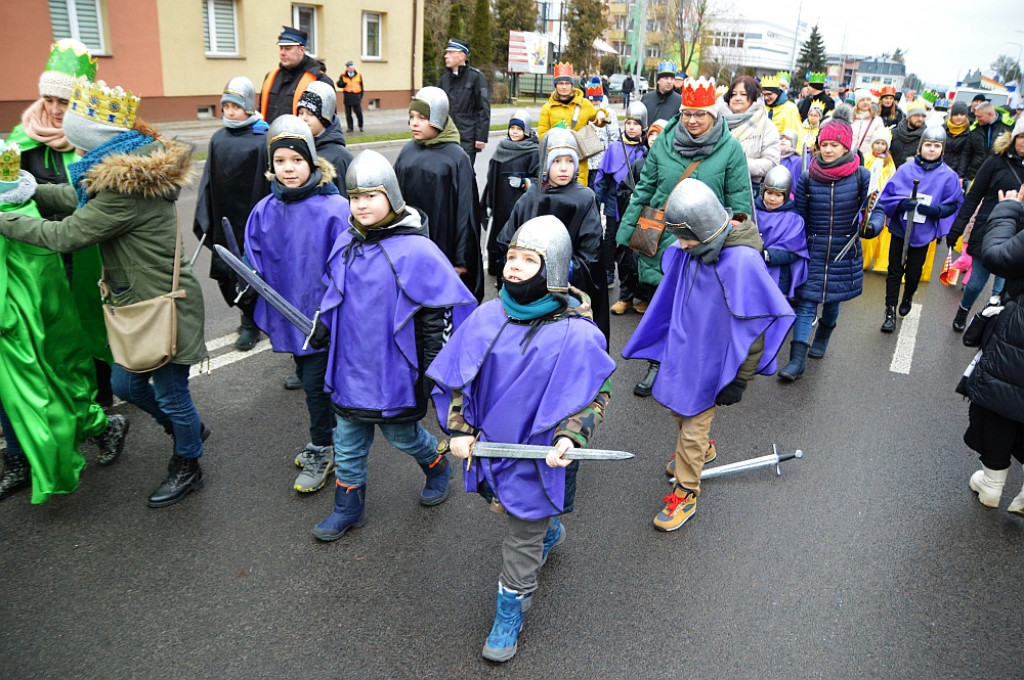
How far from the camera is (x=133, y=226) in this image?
3582mm

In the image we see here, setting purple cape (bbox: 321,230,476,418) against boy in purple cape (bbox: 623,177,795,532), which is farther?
boy in purple cape (bbox: 623,177,795,532)

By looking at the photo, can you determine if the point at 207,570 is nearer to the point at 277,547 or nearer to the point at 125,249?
the point at 277,547

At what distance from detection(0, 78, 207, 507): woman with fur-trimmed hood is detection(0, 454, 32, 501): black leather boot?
0.69m

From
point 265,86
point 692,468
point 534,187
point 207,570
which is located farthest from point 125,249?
point 265,86

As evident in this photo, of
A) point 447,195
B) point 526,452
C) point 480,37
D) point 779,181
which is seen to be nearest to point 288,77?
point 447,195

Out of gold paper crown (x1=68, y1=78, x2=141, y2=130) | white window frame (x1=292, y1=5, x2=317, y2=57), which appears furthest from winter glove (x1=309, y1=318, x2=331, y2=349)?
white window frame (x1=292, y1=5, x2=317, y2=57)

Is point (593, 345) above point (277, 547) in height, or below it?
above

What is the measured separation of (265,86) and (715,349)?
16.3ft

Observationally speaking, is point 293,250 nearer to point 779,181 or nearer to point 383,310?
point 383,310

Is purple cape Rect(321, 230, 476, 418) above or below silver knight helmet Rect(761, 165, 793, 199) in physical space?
below

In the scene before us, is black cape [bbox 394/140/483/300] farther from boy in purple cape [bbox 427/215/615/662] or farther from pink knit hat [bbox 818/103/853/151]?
pink knit hat [bbox 818/103/853/151]

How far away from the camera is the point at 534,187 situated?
17.2ft

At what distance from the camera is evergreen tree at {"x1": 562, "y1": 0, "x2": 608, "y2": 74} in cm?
5353

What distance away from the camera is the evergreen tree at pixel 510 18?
155 ft
